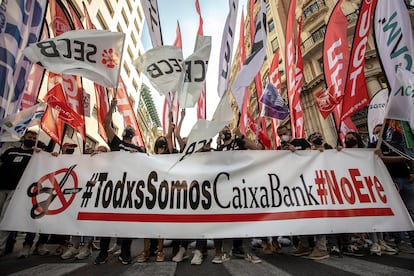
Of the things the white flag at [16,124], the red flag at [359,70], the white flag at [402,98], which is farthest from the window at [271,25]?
the white flag at [16,124]

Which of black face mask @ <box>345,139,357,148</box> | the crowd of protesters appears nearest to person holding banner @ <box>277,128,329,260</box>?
the crowd of protesters

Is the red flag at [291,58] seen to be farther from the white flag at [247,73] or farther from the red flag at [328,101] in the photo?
the white flag at [247,73]

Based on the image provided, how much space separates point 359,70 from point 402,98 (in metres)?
1.58

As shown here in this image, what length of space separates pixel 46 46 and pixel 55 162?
5.62 ft

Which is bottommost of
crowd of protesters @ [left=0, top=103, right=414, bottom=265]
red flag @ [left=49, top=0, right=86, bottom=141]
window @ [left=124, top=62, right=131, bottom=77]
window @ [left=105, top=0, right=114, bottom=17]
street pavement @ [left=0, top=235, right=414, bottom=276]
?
street pavement @ [left=0, top=235, right=414, bottom=276]

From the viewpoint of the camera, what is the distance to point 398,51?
11.1ft

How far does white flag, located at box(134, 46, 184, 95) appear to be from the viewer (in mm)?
3773

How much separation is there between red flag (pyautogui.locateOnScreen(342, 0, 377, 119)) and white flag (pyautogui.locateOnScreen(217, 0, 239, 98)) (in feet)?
8.35

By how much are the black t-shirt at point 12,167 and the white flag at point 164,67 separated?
2.50 m

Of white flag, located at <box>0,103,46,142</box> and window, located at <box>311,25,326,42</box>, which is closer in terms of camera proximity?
white flag, located at <box>0,103,46,142</box>

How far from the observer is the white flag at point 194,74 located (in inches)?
137

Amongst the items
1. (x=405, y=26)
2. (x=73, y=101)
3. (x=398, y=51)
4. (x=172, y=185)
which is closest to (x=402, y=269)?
(x=172, y=185)

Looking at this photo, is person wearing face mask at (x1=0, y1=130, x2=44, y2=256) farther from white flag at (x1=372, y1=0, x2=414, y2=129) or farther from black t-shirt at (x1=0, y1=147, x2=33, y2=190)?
white flag at (x1=372, y1=0, x2=414, y2=129)

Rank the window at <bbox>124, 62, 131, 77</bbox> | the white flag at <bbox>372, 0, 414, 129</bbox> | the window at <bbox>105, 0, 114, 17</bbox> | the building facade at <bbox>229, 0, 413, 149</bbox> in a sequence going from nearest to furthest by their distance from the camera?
the white flag at <bbox>372, 0, 414, 129</bbox>, the building facade at <bbox>229, 0, 413, 149</bbox>, the window at <bbox>105, 0, 114, 17</bbox>, the window at <bbox>124, 62, 131, 77</bbox>
